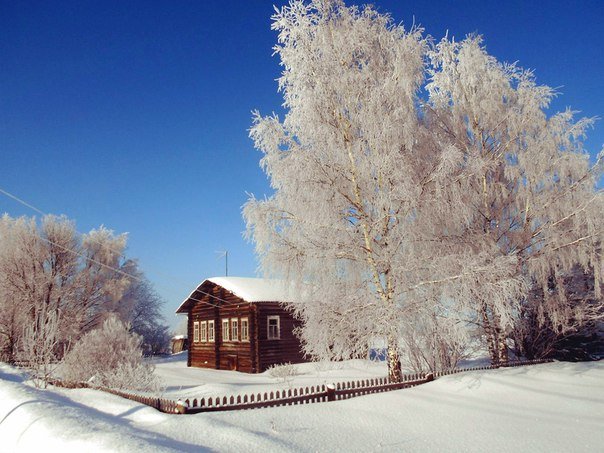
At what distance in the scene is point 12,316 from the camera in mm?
28938

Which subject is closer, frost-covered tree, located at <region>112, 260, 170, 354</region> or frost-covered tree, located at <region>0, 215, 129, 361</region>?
frost-covered tree, located at <region>0, 215, 129, 361</region>

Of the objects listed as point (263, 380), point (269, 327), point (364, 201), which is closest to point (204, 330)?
point (269, 327)

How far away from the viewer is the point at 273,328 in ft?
78.3

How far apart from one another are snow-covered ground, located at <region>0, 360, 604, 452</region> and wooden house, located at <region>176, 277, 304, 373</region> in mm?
12240

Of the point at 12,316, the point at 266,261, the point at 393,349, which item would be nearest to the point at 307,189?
the point at 266,261

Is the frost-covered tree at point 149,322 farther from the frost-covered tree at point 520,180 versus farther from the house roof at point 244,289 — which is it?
the frost-covered tree at point 520,180

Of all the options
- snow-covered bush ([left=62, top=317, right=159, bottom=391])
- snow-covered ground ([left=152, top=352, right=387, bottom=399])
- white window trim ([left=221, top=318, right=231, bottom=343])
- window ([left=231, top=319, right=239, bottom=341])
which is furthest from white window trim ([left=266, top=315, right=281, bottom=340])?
snow-covered bush ([left=62, top=317, right=159, bottom=391])

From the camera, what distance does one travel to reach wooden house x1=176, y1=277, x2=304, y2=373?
2312 cm

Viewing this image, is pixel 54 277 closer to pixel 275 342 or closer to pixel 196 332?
pixel 196 332

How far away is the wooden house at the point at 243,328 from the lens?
23.1 meters

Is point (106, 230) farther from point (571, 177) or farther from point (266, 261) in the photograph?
point (571, 177)

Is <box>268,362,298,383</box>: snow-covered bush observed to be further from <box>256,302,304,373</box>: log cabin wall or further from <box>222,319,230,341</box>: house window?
<box>222,319,230,341</box>: house window

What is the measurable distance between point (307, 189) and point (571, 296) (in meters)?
10.8

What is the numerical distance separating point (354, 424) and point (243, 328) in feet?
55.9
